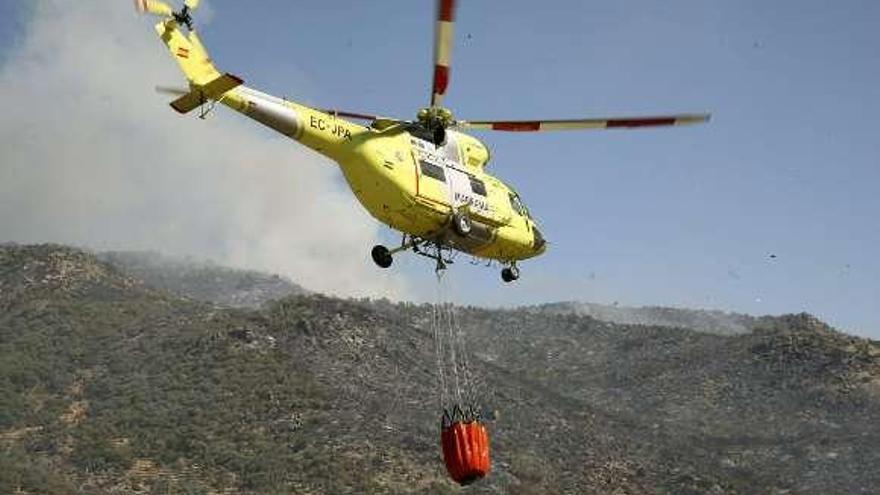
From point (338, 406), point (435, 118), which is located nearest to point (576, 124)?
point (435, 118)

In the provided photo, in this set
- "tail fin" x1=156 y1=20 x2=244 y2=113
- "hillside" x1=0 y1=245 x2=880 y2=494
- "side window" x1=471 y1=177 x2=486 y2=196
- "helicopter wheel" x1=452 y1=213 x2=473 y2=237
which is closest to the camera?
"tail fin" x1=156 y1=20 x2=244 y2=113

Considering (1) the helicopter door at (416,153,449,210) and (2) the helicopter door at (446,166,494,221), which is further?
(2) the helicopter door at (446,166,494,221)

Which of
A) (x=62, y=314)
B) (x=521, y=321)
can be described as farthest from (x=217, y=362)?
(x=521, y=321)

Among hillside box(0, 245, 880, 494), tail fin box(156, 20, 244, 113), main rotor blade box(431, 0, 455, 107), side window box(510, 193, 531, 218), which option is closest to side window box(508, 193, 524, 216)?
side window box(510, 193, 531, 218)

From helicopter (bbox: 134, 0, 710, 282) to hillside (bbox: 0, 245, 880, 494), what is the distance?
25607mm

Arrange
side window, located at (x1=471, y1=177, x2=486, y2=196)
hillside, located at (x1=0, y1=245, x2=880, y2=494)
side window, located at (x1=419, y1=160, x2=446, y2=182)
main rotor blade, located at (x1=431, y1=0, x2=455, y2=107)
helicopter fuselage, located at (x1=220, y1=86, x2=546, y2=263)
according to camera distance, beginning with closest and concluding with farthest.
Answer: main rotor blade, located at (x1=431, y1=0, x2=455, y2=107) → helicopter fuselage, located at (x1=220, y1=86, x2=546, y2=263) → side window, located at (x1=419, y1=160, x2=446, y2=182) → side window, located at (x1=471, y1=177, x2=486, y2=196) → hillside, located at (x1=0, y1=245, x2=880, y2=494)

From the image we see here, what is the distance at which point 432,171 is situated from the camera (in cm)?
2111

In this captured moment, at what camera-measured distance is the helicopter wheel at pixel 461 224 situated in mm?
21188

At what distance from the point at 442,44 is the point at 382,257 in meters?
6.50

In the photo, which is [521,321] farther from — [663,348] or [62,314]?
[62,314]

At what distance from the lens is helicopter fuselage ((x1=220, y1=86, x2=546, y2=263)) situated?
19812 mm

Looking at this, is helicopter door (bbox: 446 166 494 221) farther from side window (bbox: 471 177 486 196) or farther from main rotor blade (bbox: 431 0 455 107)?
main rotor blade (bbox: 431 0 455 107)

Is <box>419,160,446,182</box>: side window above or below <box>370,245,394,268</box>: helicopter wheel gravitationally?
above

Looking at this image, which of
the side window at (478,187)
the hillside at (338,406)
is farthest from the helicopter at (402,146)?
the hillside at (338,406)
